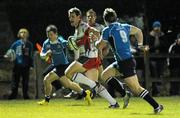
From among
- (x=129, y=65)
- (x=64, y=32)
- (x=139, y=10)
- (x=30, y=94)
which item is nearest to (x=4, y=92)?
(x=30, y=94)

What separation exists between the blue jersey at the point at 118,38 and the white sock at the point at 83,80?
6.18 feet

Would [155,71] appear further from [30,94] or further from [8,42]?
[8,42]

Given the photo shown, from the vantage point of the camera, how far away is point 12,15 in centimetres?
2600

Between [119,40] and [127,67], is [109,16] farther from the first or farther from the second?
[127,67]

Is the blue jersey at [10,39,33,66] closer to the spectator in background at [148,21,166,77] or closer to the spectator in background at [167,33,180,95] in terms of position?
the spectator in background at [148,21,166,77]

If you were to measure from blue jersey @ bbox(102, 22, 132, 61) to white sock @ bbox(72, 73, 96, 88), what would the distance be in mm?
1883

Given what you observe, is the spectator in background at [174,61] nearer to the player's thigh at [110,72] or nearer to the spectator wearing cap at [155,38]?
the spectator wearing cap at [155,38]

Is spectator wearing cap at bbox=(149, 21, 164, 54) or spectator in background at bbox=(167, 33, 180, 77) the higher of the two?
spectator wearing cap at bbox=(149, 21, 164, 54)

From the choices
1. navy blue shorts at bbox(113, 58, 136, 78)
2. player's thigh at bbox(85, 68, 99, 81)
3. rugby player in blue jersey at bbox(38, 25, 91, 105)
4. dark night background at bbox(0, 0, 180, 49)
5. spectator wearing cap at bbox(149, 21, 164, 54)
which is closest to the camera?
navy blue shorts at bbox(113, 58, 136, 78)

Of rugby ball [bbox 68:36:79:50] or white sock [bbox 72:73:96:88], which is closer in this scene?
white sock [bbox 72:73:96:88]

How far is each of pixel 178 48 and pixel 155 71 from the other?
101cm

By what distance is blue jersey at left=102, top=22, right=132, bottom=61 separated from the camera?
13.5 metres

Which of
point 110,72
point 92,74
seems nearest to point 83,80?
point 92,74

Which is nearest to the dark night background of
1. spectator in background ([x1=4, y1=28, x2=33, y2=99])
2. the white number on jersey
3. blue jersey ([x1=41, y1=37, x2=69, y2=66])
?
spectator in background ([x1=4, y1=28, x2=33, y2=99])
